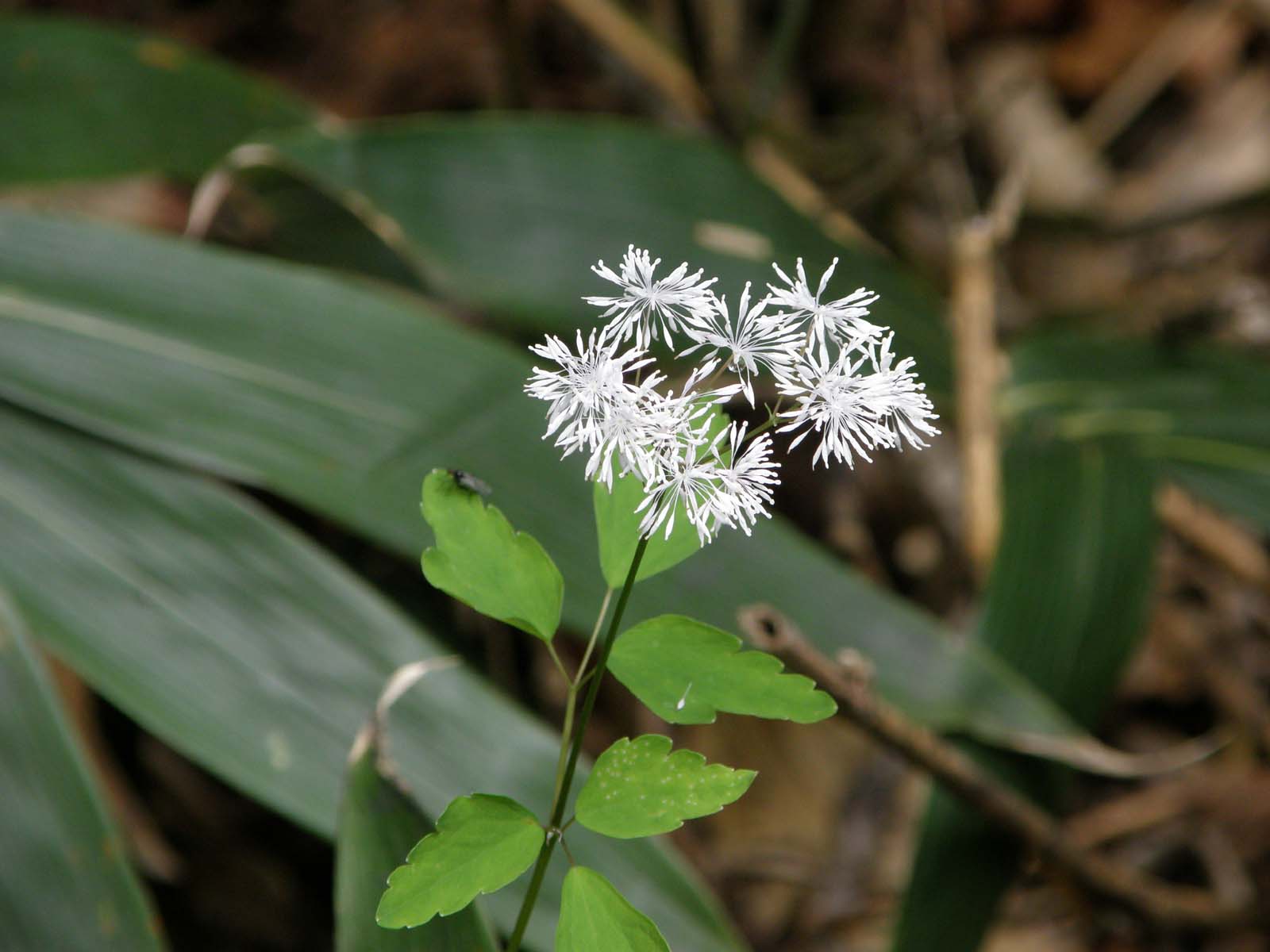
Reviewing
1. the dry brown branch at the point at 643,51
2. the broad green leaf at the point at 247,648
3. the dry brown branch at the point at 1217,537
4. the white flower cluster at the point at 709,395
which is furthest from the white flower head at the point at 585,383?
the dry brown branch at the point at 643,51

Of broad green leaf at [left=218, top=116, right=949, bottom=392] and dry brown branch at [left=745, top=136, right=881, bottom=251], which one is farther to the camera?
dry brown branch at [left=745, top=136, right=881, bottom=251]

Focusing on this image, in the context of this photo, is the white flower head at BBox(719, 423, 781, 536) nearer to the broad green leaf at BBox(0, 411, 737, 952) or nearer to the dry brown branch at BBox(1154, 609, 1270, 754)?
the broad green leaf at BBox(0, 411, 737, 952)

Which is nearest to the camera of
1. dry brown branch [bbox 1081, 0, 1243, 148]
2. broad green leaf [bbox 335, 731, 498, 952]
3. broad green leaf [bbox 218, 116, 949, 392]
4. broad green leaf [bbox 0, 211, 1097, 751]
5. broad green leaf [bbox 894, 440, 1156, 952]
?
broad green leaf [bbox 335, 731, 498, 952]

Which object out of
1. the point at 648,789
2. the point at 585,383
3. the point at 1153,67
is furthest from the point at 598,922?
the point at 1153,67

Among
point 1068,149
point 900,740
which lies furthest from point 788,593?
point 1068,149

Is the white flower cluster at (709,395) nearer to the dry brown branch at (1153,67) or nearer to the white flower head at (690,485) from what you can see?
the white flower head at (690,485)

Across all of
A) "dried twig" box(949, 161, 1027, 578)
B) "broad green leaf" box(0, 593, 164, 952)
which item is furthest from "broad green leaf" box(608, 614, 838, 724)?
"dried twig" box(949, 161, 1027, 578)

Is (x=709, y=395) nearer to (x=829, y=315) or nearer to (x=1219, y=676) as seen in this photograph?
(x=829, y=315)
